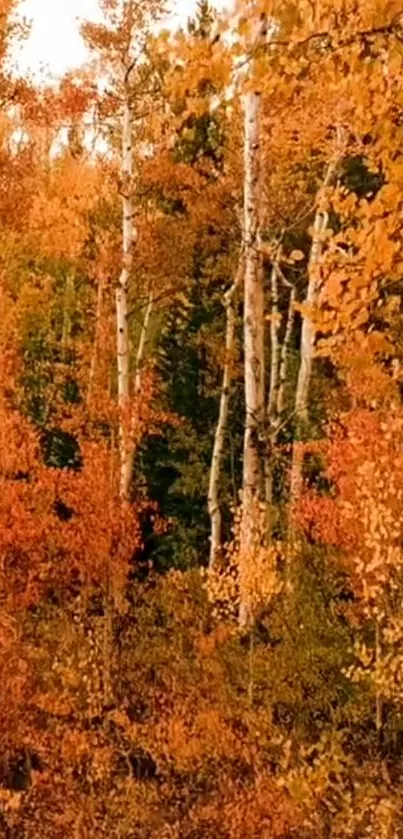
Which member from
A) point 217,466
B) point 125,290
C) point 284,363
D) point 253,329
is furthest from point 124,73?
point 253,329

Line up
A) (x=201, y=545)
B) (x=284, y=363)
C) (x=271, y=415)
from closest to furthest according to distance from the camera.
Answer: (x=271, y=415)
(x=284, y=363)
(x=201, y=545)

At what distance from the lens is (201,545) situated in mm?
18750

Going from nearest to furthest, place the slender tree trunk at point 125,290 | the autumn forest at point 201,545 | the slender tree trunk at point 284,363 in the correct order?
the autumn forest at point 201,545 → the slender tree trunk at point 125,290 → the slender tree trunk at point 284,363

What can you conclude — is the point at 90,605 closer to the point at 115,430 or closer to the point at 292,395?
the point at 115,430

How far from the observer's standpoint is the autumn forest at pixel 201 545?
1217 centimetres

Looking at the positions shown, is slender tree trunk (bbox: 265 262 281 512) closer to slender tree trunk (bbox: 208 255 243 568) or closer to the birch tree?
slender tree trunk (bbox: 208 255 243 568)

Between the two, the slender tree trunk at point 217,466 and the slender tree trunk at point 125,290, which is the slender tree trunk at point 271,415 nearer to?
the slender tree trunk at point 217,466

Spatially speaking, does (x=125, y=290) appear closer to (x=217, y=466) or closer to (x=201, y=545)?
(x=217, y=466)

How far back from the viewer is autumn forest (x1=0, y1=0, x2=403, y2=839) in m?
12.2

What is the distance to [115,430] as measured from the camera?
641 inches

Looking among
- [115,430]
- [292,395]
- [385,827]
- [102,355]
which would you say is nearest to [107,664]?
[115,430]

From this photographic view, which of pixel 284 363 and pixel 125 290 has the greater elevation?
pixel 125 290

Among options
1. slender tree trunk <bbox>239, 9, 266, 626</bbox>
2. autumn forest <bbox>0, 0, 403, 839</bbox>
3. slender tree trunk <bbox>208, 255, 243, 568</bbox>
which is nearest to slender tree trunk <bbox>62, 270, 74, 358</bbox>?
autumn forest <bbox>0, 0, 403, 839</bbox>

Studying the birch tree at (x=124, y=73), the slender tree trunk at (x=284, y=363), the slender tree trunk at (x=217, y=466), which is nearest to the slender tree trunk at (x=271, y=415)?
the slender tree trunk at (x=284, y=363)
